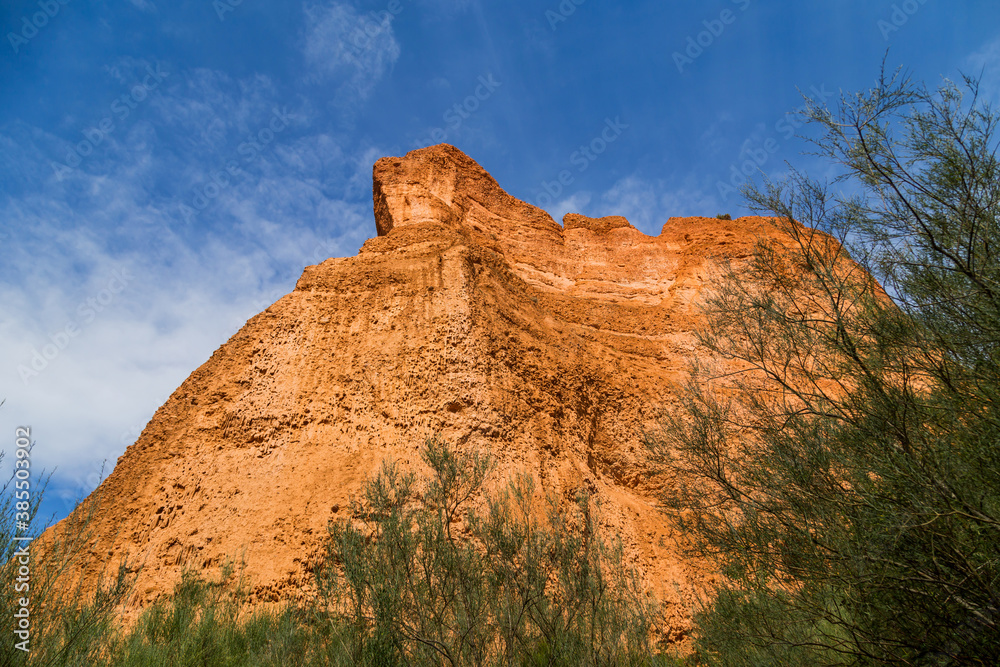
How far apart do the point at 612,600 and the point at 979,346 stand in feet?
17.6

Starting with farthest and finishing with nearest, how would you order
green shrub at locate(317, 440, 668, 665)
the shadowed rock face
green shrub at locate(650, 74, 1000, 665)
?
the shadowed rock face
green shrub at locate(317, 440, 668, 665)
green shrub at locate(650, 74, 1000, 665)

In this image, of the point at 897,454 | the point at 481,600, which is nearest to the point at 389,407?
the point at 481,600

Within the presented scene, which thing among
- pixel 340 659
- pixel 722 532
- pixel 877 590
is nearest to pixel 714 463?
pixel 722 532

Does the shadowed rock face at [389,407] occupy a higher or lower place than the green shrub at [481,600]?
higher

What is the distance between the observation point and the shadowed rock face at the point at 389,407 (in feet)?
33.7

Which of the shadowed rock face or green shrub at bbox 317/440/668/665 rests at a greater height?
the shadowed rock face

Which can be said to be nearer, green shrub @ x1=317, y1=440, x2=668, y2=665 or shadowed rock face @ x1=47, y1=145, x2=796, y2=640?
A: green shrub @ x1=317, y1=440, x2=668, y2=665

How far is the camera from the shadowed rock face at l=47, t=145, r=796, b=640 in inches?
404

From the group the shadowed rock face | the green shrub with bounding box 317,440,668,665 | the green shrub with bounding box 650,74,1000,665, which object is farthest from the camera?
the shadowed rock face

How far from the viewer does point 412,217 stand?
1803cm

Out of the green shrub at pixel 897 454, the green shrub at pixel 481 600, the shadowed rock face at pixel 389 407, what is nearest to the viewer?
the green shrub at pixel 897 454

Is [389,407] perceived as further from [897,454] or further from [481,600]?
[897,454]

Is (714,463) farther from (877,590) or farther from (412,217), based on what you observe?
(412,217)

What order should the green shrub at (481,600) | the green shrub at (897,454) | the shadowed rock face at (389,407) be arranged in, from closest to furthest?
the green shrub at (897,454), the green shrub at (481,600), the shadowed rock face at (389,407)
